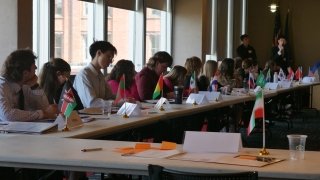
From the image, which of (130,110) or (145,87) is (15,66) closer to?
(130,110)

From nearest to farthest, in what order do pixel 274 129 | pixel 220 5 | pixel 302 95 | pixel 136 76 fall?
pixel 136 76 < pixel 274 129 < pixel 302 95 < pixel 220 5

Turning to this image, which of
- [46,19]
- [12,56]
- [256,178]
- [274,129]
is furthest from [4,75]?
[274,129]

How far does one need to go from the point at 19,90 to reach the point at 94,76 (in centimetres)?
131

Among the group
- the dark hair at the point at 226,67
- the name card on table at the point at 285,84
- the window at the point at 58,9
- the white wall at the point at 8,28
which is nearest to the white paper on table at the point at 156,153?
the white wall at the point at 8,28

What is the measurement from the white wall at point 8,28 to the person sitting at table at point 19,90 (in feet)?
5.28

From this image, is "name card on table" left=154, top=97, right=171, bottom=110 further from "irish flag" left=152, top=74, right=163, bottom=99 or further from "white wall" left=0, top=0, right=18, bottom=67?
"white wall" left=0, top=0, right=18, bottom=67

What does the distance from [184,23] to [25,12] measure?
225 inches

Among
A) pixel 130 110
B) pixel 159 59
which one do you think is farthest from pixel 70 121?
pixel 159 59

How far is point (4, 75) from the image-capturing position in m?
3.69

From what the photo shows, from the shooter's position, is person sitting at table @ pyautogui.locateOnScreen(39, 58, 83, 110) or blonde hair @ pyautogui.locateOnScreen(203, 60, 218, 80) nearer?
person sitting at table @ pyautogui.locateOnScreen(39, 58, 83, 110)

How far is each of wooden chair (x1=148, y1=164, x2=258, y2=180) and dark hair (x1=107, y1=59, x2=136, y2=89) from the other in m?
3.58

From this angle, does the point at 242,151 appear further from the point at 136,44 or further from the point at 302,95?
the point at 302,95

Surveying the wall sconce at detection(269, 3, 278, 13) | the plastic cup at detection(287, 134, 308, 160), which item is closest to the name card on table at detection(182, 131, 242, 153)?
the plastic cup at detection(287, 134, 308, 160)

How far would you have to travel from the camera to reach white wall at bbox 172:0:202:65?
428 inches
